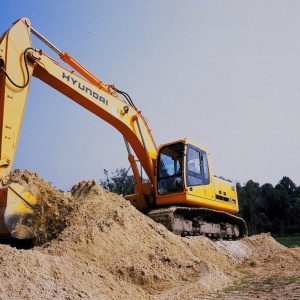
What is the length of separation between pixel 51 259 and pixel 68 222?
242 centimetres

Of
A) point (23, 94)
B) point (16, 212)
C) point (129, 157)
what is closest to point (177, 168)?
point (129, 157)

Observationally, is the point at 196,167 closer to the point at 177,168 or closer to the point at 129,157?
the point at 177,168

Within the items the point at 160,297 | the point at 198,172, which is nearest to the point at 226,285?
the point at 160,297

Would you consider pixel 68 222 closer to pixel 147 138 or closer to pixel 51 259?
pixel 51 259

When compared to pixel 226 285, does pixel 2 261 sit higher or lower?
higher

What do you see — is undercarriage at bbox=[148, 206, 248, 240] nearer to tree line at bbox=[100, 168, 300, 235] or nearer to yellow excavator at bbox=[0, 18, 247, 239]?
yellow excavator at bbox=[0, 18, 247, 239]

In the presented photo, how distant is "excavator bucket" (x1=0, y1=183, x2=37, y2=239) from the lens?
5.85 meters

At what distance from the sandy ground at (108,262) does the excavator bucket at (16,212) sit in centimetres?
36

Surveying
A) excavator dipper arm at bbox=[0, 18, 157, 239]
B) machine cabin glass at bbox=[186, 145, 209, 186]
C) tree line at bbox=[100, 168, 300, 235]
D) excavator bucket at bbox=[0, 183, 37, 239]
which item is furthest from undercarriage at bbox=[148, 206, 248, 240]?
tree line at bbox=[100, 168, 300, 235]

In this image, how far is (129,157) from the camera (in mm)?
11125

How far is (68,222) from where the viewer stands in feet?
24.1

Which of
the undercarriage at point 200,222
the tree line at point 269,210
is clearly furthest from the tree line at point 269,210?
the undercarriage at point 200,222

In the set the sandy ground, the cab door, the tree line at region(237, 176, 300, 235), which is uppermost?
the tree line at region(237, 176, 300, 235)

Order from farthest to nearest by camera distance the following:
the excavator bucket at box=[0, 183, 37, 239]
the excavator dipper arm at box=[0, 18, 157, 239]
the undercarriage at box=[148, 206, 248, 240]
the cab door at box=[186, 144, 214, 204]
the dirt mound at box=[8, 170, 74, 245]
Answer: the cab door at box=[186, 144, 214, 204] < the undercarriage at box=[148, 206, 248, 240] < the dirt mound at box=[8, 170, 74, 245] < the excavator dipper arm at box=[0, 18, 157, 239] < the excavator bucket at box=[0, 183, 37, 239]
